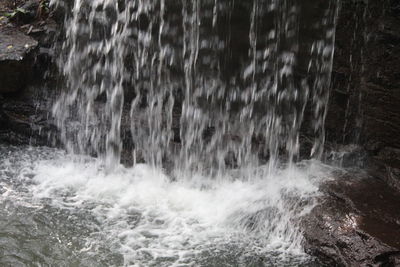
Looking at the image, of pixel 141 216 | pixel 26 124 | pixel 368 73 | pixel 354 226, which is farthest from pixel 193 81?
pixel 354 226

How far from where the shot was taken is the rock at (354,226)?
4457 mm

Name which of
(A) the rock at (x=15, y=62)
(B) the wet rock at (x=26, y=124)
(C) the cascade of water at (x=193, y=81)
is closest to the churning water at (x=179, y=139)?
(C) the cascade of water at (x=193, y=81)

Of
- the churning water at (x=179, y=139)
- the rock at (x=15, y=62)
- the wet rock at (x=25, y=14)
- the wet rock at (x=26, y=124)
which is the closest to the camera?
the churning water at (x=179, y=139)

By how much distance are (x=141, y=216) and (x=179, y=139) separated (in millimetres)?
1691

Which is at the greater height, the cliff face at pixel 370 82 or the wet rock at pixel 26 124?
the cliff face at pixel 370 82

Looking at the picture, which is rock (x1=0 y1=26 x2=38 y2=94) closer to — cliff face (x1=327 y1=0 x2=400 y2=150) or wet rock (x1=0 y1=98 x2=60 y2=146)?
wet rock (x1=0 y1=98 x2=60 y2=146)

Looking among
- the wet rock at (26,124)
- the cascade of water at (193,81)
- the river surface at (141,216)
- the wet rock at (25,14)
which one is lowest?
the river surface at (141,216)

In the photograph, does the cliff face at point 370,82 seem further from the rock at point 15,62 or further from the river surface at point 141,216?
the rock at point 15,62

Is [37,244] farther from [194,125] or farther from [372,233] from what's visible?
[372,233]

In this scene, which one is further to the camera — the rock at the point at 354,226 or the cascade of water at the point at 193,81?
the cascade of water at the point at 193,81

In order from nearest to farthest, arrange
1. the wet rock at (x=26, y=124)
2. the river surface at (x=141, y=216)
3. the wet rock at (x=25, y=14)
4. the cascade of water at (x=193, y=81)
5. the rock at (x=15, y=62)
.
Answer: the river surface at (x=141, y=216) → the cascade of water at (x=193, y=81) → the rock at (x=15, y=62) → the wet rock at (x=26, y=124) → the wet rock at (x=25, y=14)

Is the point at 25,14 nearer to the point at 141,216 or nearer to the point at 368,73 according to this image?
the point at 141,216

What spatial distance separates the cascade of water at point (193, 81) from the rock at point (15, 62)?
1.77 ft

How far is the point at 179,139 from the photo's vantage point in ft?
22.5
